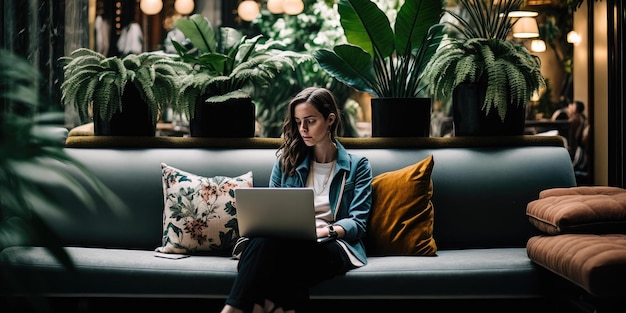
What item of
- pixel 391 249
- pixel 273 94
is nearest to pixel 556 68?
pixel 273 94

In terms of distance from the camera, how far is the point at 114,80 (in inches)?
141

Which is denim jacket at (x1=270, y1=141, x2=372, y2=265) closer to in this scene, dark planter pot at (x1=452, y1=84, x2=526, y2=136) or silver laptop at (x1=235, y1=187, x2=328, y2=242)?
silver laptop at (x1=235, y1=187, x2=328, y2=242)

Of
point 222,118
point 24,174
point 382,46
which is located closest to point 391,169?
point 382,46

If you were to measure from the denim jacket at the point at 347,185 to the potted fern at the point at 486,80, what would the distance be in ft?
2.32

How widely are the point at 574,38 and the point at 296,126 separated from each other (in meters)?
5.37

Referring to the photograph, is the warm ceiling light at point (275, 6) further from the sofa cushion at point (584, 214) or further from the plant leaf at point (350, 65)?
the sofa cushion at point (584, 214)

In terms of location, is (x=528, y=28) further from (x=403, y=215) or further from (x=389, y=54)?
(x=403, y=215)

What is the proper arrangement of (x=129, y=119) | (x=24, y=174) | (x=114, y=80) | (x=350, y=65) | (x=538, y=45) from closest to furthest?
1. (x=24, y=174)
2. (x=114, y=80)
3. (x=129, y=119)
4. (x=350, y=65)
5. (x=538, y=45)

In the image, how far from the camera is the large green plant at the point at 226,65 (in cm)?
364

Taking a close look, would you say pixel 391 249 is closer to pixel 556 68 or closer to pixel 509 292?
pixel 509 292

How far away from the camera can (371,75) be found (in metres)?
3.87

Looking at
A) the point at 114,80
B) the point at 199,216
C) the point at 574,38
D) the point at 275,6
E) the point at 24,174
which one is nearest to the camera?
the point at 24,174

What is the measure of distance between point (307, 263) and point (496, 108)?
1425 mm

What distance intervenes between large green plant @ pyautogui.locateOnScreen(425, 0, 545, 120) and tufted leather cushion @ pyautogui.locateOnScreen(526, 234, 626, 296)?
3.04 ft
